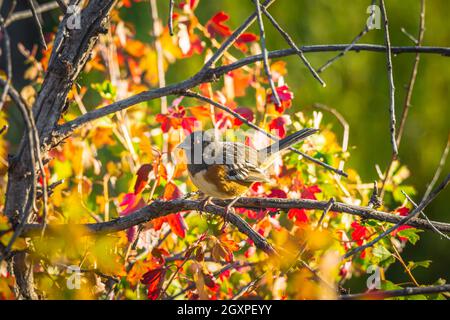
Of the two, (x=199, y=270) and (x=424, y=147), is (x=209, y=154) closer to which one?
(x=199, y=270)

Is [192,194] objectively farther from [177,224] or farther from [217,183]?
[177,224]

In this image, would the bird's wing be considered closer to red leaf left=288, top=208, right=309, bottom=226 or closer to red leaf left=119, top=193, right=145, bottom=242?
red leaf left=288, top=208, right=309, bottom=226

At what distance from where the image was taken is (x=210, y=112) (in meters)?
1.84

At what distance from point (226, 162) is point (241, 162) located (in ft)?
0.17

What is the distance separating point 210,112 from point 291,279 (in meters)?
0.77

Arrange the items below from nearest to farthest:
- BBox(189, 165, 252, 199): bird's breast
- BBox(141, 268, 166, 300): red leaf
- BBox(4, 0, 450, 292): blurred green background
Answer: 1. BBox(141, 268, 166, 300): red leaf
2. BBox(189, 165, 252, 199): bird's breast
3. BBox(4, 0, 450, 292): blurred green background

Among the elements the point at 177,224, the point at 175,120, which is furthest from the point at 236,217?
the point at 175,120

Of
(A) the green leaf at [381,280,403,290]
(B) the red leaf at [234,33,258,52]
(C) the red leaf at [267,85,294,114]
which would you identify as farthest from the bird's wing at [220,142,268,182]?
(A) the green leaf at [381,280,403,290]

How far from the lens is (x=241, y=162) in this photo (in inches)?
75.4

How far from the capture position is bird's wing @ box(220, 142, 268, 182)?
185 cm

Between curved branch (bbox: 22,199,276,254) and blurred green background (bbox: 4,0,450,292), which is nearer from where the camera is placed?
curved branch (bbox: 22,199,276,254)

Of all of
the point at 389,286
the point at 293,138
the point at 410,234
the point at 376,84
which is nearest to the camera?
the point at 389,286

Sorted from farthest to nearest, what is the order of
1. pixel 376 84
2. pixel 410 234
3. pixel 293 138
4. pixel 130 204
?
pixel 376 84 < pixel 293 138 < pixel 130 204 < pixel 410 234
